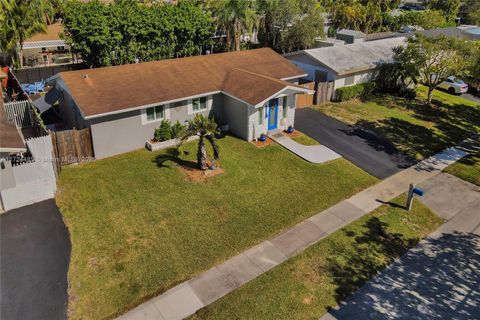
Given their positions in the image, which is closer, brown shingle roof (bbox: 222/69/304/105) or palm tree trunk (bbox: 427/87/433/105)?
brown shingle roof (bbox: 222/69/304/105)

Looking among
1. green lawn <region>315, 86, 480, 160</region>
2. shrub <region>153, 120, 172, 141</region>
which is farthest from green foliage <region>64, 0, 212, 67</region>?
green lawn <region>315, 86, 480, 160</region>

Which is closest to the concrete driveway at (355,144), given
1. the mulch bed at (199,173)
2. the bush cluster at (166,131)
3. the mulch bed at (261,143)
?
the mulch bed at (261,143)

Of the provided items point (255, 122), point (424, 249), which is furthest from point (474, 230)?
point (255, 122)

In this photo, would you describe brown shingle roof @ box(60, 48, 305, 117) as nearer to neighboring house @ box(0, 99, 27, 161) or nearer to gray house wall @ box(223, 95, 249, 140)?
gray house wall @ box(223, 95, 249, 140)

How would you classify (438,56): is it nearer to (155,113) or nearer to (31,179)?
(155,113)

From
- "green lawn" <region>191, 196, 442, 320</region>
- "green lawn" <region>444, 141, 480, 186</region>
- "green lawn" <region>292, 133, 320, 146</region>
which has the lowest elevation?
"green lawn" <region>191, 196, 442, 320</region>

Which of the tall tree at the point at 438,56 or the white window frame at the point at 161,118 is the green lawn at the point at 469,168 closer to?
the tall tree at the point at 438,56
